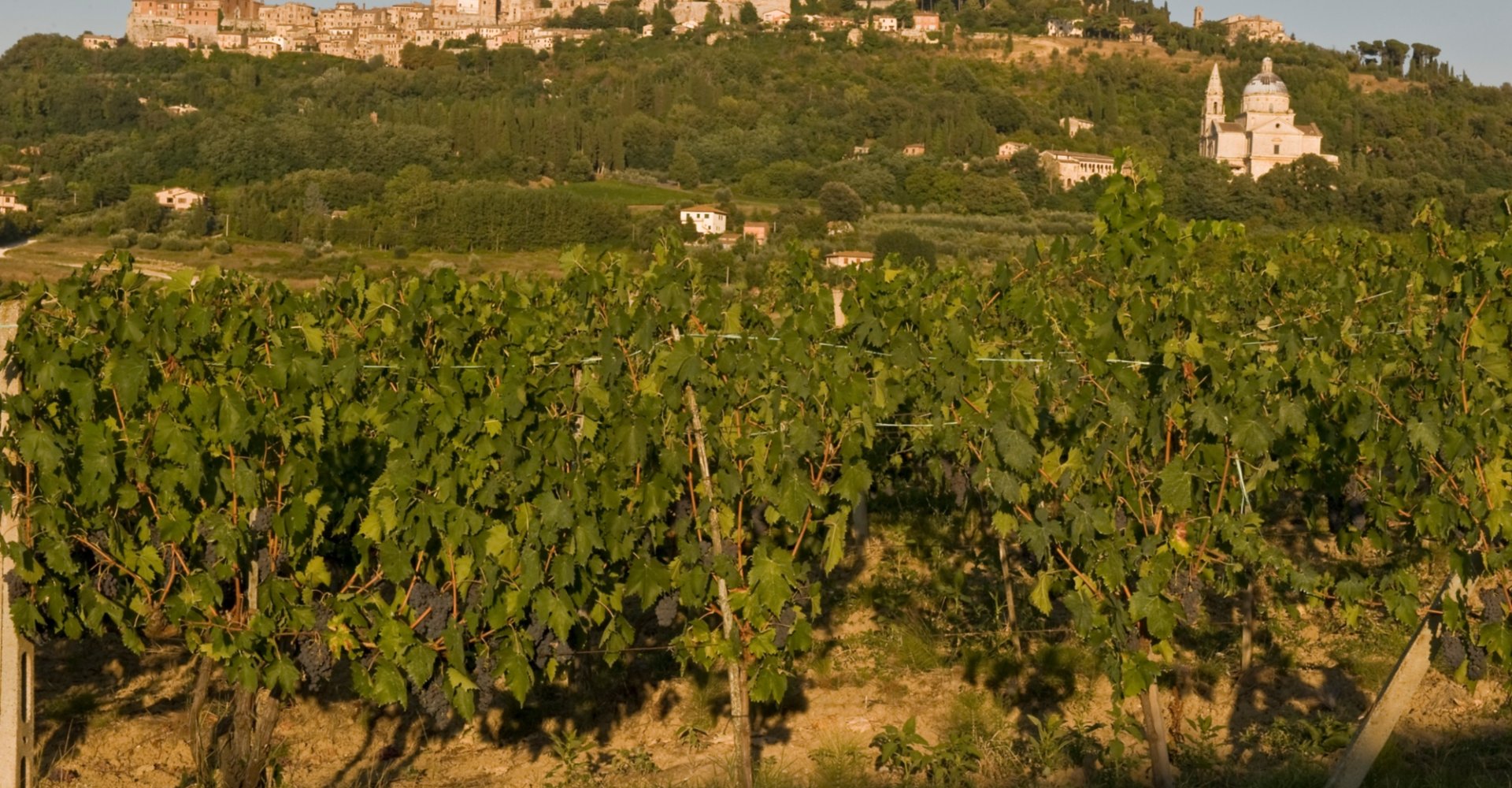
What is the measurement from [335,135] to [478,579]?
251 feet

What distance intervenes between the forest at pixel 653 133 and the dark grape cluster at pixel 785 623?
42.9 metres

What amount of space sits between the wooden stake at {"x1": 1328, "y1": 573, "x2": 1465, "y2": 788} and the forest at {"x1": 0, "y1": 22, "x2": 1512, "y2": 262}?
42.3 m

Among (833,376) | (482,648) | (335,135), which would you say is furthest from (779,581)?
(335,135)

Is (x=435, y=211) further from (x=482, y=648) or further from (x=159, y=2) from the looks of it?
(x=159, y=2)

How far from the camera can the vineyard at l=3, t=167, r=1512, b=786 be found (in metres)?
5.05

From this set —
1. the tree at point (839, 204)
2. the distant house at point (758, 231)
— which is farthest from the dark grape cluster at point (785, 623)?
the tree at point (839, 204)

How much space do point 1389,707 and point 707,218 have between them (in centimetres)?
5663

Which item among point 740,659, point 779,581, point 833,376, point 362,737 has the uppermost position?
point 833,376

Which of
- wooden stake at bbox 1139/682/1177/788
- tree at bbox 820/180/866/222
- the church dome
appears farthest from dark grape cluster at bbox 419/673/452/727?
the church dome

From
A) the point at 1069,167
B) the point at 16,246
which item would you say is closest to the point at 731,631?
the point at 16,246

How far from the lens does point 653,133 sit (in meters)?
85.3

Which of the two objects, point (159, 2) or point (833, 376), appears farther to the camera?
point (159, 2)

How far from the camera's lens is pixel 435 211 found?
5903 centimetres

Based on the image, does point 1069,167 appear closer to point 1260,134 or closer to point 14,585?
point 1260,134
